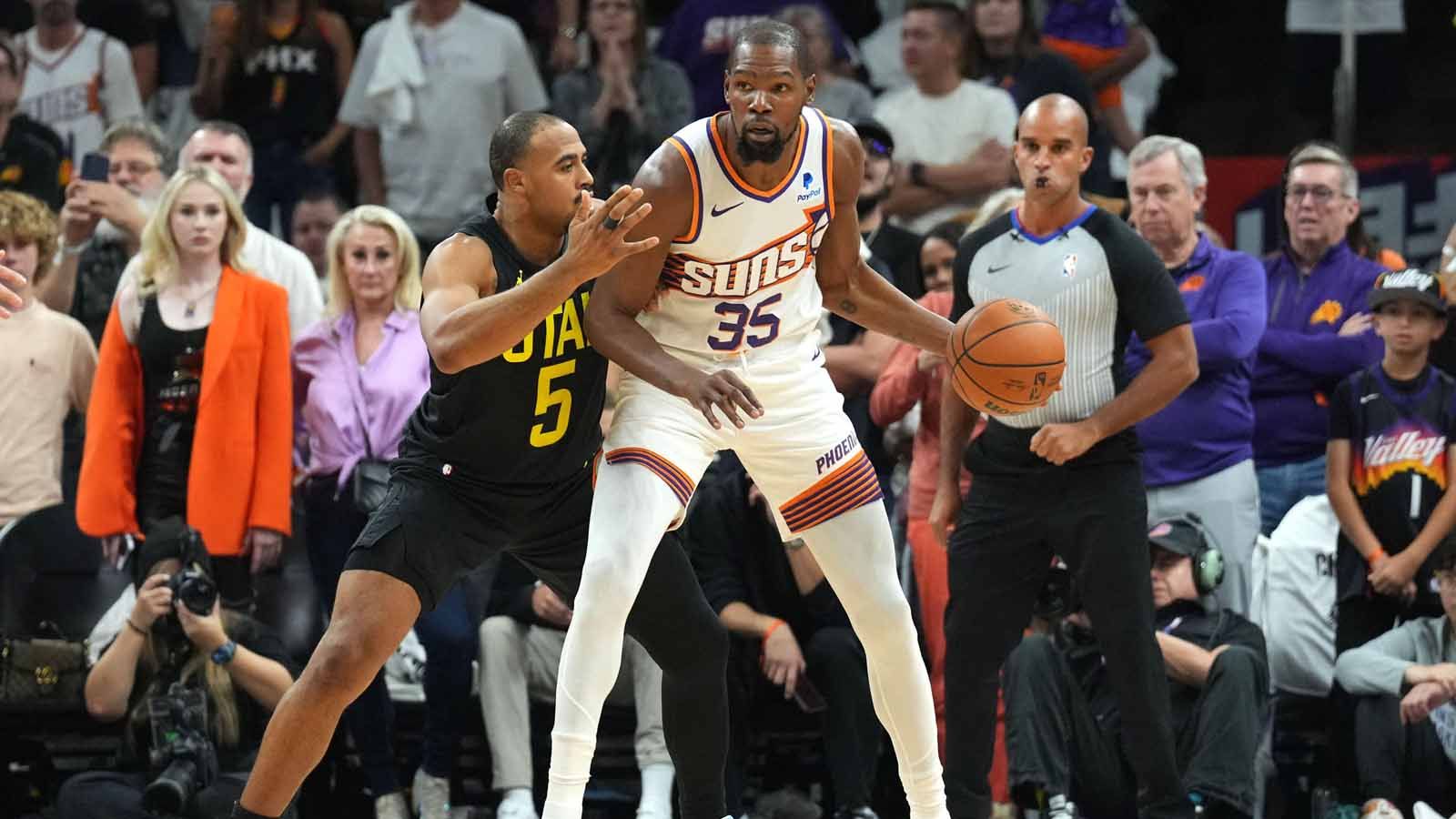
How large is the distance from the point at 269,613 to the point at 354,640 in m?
2.75

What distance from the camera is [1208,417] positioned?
23.5 feet

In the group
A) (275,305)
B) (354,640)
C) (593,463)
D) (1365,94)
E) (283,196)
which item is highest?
(1365,94)

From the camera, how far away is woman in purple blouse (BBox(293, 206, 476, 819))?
695 centimetres

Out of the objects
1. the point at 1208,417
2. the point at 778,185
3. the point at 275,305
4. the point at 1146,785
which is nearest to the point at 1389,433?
the point at 1208,417

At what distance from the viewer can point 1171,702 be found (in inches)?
263

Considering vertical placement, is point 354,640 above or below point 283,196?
below

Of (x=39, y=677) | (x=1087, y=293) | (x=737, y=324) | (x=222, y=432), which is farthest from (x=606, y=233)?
(x=39, y=677)

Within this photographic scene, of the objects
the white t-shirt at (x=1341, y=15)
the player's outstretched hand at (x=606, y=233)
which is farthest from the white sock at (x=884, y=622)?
the white t-shirt at (x=1341, y=15)

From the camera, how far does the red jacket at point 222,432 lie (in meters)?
7.27

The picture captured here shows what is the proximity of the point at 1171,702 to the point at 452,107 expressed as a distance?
4.80 m

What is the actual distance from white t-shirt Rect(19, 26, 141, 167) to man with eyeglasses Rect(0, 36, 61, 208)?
36 cm

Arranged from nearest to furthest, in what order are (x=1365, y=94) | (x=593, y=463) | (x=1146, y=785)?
(x=593, y=463), (x=1146, y=785), (x=1365, y=94)

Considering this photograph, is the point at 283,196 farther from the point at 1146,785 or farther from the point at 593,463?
the point at 1146,785

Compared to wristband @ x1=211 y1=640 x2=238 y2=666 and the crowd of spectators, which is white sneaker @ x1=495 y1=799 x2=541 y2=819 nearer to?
the crowd of spectators
